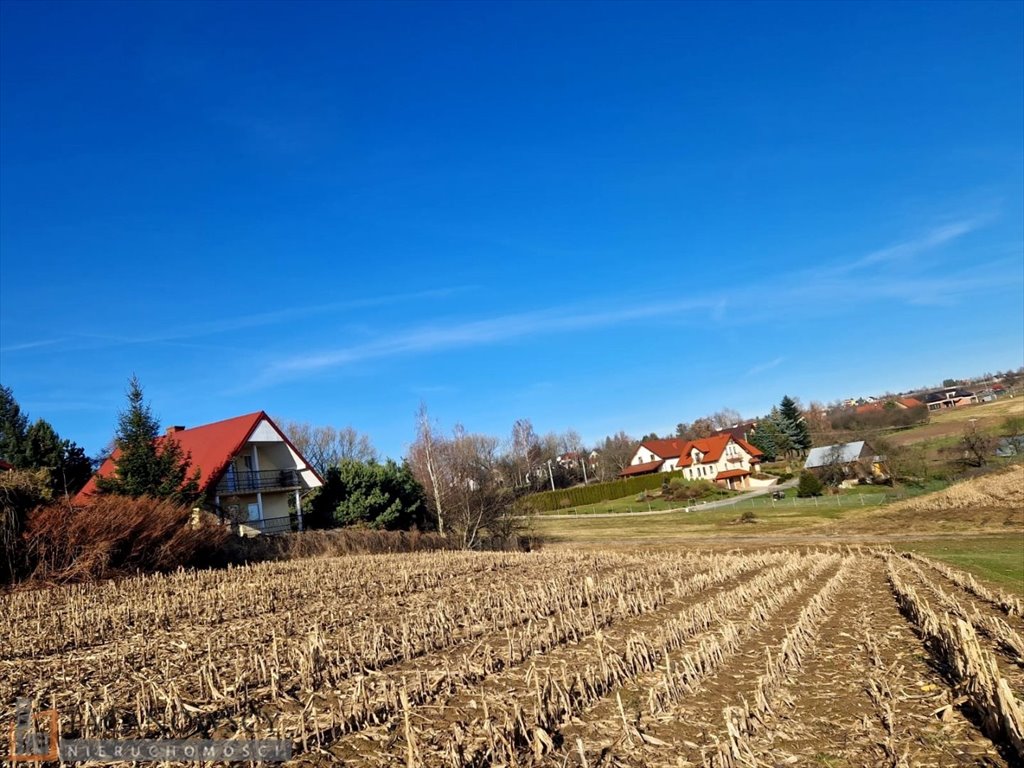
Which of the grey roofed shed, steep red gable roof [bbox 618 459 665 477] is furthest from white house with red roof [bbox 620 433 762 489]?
the grey roofed shed

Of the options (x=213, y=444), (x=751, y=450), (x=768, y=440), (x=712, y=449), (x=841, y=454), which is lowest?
(x=841, y=454)

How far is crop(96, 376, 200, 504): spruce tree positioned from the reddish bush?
7.51 meters

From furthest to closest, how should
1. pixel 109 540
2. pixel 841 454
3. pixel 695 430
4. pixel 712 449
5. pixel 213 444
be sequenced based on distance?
pixel 695 430 → pixel 712 449 → pixel 841 454 → pixel 213 444 → pixel 109 540

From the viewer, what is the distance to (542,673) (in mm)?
8477

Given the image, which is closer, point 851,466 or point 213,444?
point 213,444

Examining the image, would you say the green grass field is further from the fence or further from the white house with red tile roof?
the white house with red tile roof

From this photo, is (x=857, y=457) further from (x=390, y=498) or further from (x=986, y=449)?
(x=390, y=498)

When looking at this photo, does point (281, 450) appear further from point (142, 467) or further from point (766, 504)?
point (766, 504)

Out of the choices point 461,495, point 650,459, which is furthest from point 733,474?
A: point 461,495

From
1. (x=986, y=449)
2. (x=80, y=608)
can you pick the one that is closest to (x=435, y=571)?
(x=80, y=608)

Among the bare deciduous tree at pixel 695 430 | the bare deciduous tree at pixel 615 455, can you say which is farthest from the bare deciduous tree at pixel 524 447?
the bare deciduous tree at pixel 695 430

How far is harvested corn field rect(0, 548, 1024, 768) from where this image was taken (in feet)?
19.8

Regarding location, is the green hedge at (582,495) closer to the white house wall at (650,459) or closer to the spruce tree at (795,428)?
the white house wall at (650,459)

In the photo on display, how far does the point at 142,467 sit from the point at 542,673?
28.3 meters
